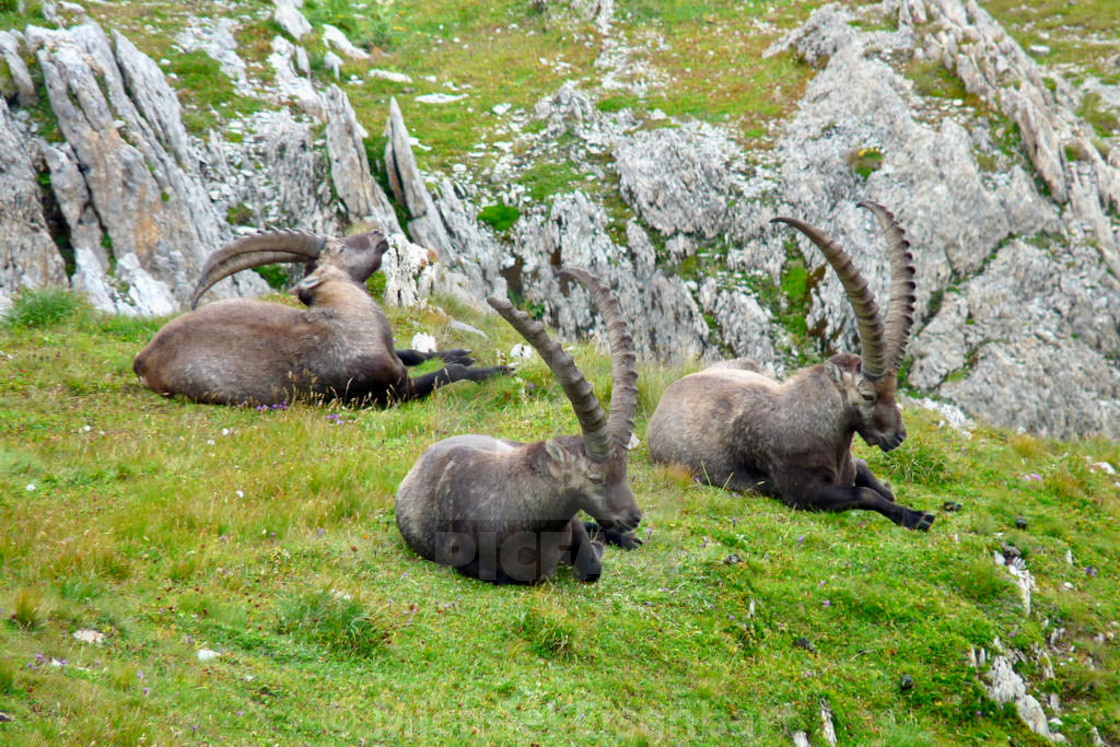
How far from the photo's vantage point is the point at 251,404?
10711 mm

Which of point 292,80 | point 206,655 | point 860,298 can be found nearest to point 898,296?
point 860,298

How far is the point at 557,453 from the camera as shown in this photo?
6844 mm

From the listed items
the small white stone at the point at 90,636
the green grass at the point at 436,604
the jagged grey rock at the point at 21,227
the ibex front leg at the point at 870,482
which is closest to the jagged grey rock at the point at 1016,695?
the green grass at the point at 436,604

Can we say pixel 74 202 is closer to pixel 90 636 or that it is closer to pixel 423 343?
pixel 423 343

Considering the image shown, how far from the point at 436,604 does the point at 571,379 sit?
2024mm

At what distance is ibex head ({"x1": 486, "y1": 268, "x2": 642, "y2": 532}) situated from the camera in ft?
21.3

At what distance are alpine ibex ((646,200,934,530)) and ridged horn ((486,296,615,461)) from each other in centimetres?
348

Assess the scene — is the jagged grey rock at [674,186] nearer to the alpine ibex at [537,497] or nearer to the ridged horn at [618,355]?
the alpine ibex at [537,497]

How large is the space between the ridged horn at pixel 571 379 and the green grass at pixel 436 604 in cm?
128

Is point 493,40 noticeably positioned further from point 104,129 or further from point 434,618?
point 434,618

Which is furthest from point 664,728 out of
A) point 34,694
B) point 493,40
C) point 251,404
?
point 493,40

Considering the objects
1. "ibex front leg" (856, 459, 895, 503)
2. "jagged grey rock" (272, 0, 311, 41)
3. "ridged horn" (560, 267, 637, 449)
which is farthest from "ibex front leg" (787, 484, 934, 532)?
"jagged grey rock" (272, 0, 311, 41)

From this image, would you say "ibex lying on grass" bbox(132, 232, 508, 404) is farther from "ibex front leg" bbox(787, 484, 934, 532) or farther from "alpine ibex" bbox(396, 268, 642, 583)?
"ibex front leg" bbox(787, 484, 934, 532)

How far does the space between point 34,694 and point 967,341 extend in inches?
904
